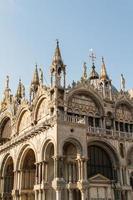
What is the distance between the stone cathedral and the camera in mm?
31000

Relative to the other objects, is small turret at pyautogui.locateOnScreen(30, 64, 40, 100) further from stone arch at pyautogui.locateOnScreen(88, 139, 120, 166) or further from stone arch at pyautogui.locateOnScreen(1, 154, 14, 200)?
stone arch at pyautogui.locateOnScreen(88, 139, 120, 166)

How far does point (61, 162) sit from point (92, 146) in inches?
243

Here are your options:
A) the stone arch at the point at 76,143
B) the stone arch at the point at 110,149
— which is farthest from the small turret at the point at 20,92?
the stone arch at the point at 76,143

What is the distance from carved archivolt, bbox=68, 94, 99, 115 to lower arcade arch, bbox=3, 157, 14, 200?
11219 millimetres

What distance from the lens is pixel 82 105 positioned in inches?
1523

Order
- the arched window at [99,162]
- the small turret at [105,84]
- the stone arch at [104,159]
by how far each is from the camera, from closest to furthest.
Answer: the arched window at [99,162] → the stone arch at [104,159] → the small turret at [105,84]

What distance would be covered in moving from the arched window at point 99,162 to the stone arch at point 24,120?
34.8ft

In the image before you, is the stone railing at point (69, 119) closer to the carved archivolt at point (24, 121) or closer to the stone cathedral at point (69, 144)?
the stone cathedral at point (69, 144)

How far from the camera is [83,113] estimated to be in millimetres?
38375

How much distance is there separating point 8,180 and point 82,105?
14.6 meters

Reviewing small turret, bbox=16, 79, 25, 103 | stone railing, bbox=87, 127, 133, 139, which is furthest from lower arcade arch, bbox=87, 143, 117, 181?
small turret, bbox=16, 79, 25, 103

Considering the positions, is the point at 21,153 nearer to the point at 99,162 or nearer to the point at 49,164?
the point at 49,164

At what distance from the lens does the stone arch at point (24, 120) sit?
140 feet

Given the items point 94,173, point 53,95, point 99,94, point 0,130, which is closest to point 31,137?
point 53,95
